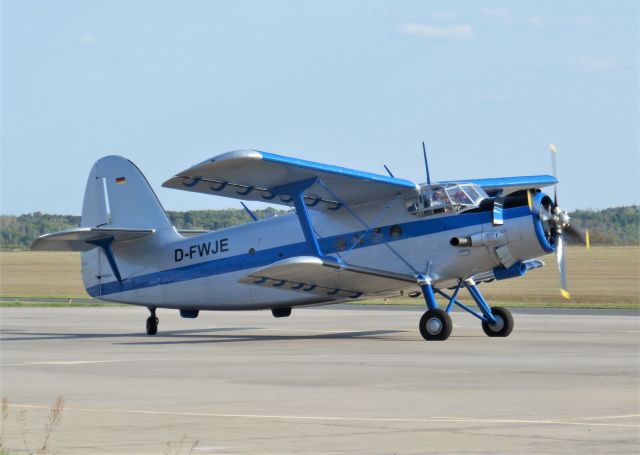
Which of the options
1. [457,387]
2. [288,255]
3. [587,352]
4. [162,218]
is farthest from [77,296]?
[457,387]

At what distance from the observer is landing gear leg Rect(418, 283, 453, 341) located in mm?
21188

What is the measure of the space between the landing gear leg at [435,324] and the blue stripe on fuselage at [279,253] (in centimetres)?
134

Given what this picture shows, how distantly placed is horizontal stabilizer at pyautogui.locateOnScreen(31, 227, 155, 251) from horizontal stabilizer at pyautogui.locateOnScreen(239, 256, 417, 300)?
4.16 m

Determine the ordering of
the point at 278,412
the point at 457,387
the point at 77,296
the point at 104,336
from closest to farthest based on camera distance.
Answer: the point at 278,412, the point at 457,387, the point at 104,336, the point at 77,296

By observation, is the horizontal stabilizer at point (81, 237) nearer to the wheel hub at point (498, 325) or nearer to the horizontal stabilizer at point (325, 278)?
the horizontal stabilizer at point (325, 278)

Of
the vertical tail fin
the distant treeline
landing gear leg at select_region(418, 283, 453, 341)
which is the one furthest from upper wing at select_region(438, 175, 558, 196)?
the distant treeline

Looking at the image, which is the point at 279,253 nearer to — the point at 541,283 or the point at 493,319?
the point at 493,319

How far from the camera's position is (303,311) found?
3822 centimetres

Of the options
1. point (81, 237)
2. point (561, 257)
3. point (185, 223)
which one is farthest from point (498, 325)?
point (185, 223)

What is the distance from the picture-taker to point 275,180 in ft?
72.9

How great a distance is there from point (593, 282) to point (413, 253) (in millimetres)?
36941

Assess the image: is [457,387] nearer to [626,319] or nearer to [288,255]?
[288,255]

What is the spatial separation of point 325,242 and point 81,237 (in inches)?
216

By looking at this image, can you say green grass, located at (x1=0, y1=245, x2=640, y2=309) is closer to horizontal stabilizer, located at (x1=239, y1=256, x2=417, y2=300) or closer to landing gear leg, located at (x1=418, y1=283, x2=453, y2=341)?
horizontal stabilizer, located at (x1=239, y1=256, x2=417, y2=300)
